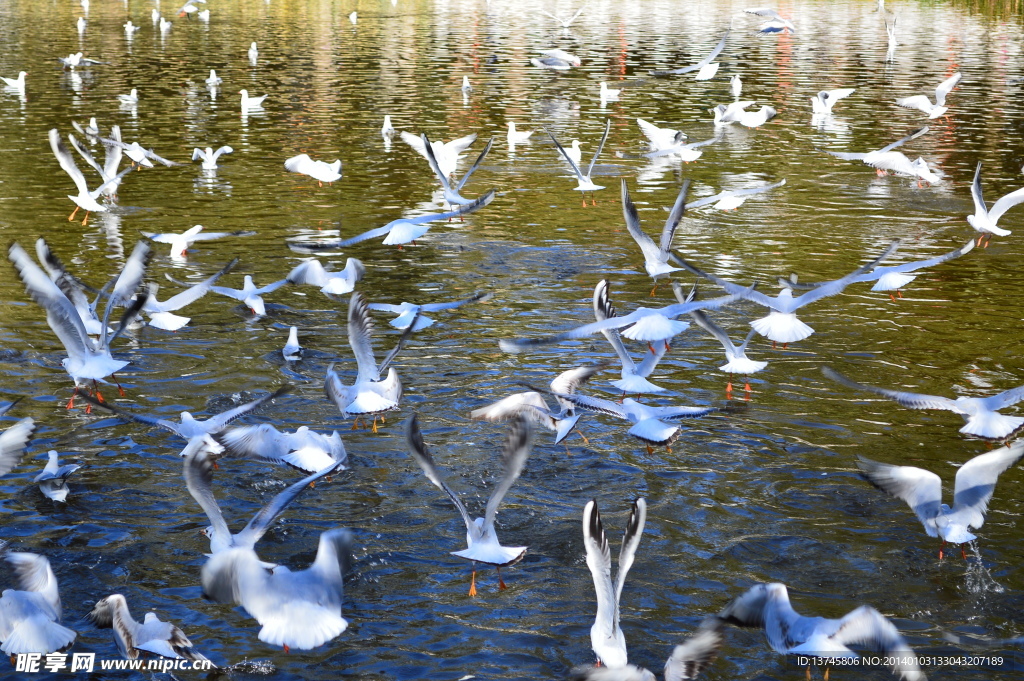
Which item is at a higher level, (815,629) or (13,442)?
(13,442)

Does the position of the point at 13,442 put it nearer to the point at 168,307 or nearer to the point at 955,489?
the point at 168,307

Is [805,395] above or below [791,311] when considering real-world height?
below

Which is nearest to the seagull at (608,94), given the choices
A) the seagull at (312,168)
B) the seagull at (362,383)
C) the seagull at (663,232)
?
the seagull at (312,168)

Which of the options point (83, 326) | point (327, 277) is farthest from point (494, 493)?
point (327, 277)

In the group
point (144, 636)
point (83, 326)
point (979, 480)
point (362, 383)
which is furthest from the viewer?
point (362, 383)

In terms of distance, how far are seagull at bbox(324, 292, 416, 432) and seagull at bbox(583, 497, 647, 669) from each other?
12.5 feet

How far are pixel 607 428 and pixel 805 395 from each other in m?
2.14

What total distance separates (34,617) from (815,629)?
451 cm

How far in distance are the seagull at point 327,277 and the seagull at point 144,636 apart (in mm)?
6590

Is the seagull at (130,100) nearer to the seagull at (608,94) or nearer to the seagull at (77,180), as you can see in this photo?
the seagull at (77,180)

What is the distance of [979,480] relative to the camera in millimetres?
7469

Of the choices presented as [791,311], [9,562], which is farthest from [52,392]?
[791,311]

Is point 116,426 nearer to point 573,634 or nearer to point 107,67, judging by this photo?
point 573,634

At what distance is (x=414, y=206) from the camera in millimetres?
18438
